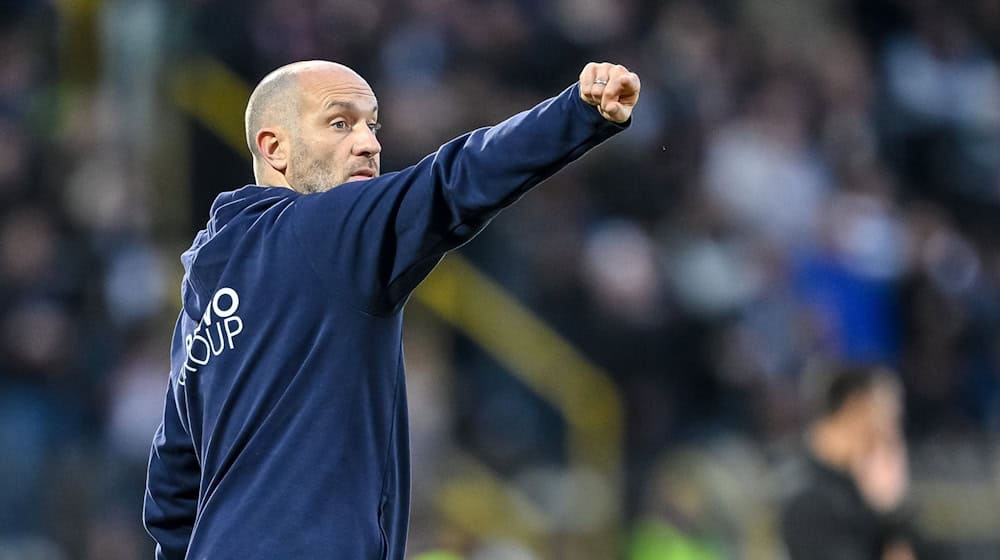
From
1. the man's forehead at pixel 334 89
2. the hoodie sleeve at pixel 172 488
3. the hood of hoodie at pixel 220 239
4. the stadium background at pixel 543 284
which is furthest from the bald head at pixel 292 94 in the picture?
the stadium background at pixel 543 284

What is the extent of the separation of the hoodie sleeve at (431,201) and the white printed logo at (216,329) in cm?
22

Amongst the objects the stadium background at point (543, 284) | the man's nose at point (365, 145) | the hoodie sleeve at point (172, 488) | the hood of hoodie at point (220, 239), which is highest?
the man's nose at point (365, 145)

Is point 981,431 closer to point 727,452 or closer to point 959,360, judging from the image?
point 959,360

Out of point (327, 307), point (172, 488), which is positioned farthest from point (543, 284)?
point (327, 307)

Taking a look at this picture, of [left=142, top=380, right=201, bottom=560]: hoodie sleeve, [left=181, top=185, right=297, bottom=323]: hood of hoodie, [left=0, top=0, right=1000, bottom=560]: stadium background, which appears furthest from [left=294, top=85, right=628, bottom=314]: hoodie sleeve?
[left=0, top=0, right=1000, bottom=560]: stadium background

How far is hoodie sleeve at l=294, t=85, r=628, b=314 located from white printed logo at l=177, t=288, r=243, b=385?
22 cm

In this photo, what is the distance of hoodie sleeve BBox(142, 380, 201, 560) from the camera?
3865 millimetres

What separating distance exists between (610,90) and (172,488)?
1429 millimetres

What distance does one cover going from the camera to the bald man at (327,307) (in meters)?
3.28

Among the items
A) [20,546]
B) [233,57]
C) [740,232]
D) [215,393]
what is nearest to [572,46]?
[740,232]

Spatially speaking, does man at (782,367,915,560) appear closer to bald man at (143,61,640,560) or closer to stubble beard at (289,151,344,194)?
bald man at (143,61,640,560)

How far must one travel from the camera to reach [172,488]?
389 cm

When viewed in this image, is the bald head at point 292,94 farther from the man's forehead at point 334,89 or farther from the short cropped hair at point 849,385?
the short cropped hair at point 849,385

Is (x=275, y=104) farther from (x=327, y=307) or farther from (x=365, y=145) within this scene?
(x=327, y=307)
